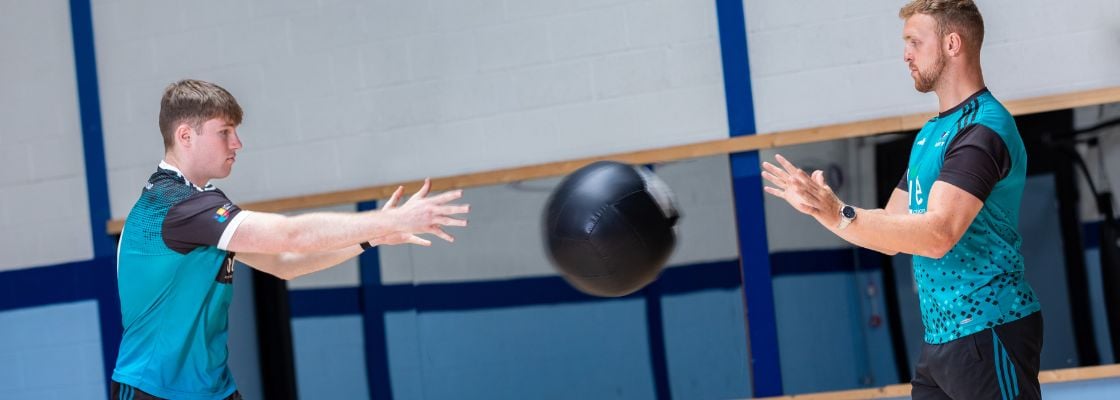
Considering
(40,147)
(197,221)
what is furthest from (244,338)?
(197,221)

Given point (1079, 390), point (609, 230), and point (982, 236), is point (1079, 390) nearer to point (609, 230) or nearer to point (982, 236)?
point (982, 236)

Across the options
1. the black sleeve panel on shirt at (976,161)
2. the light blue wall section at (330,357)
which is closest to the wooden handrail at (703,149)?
the light blue wall section at (330,357)

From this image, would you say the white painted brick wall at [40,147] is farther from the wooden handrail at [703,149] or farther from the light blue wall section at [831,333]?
the light blue wall section at [831,333]

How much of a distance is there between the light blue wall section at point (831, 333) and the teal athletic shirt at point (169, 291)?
258cm

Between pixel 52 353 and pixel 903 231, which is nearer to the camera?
pixel 903 231

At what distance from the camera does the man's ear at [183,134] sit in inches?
109

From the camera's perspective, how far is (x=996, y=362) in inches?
93.7

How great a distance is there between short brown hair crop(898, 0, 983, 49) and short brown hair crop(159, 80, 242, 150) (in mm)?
1837

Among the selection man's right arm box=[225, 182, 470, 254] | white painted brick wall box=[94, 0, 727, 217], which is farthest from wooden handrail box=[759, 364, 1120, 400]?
man's right arm box=[225, 182, 470, 254]

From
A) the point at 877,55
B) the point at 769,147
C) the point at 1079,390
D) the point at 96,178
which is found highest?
the point at 877,55

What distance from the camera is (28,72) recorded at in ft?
17.9

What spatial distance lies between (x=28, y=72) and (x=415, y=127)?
2199 millimetres

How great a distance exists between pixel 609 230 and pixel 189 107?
1.17 metres

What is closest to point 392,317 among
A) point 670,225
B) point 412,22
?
point 412,22
